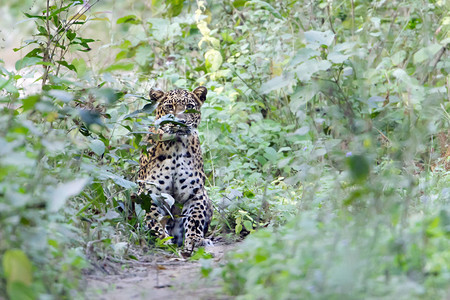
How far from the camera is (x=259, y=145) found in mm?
7508

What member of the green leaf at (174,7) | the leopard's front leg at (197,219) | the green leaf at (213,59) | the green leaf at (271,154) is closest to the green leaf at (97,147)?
the leopard's front leg at (197,219)

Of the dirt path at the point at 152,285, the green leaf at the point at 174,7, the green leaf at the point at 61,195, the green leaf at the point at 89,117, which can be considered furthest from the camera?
the green leaf at the point at 174,7

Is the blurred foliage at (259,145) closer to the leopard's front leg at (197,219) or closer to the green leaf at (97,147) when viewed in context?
the green leaf at (97,147)

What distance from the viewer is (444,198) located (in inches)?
188

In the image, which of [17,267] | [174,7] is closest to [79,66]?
[17,267]

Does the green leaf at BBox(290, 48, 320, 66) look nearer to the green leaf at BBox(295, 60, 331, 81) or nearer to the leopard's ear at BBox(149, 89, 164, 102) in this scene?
the green leaf at BBox(295, 60, 331, 81)

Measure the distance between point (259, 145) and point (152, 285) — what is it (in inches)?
164

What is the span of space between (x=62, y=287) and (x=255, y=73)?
5.68 meters

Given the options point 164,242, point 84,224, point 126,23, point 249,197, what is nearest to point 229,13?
point 126,23

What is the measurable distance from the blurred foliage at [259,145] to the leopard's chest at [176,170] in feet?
0.93

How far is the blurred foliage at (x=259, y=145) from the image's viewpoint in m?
2.68

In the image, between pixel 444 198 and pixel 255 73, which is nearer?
pixel 444 198

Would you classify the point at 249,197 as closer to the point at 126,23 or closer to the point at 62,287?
the point at 62,287

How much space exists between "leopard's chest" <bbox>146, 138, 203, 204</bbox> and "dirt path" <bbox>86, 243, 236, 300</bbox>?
1.86 metres
